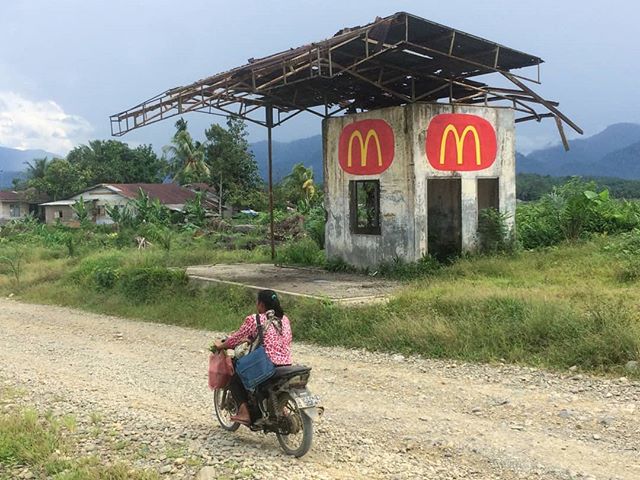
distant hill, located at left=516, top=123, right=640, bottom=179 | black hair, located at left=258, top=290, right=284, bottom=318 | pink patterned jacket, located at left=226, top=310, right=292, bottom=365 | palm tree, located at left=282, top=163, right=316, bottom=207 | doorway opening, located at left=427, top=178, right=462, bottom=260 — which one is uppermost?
distant hill, located at left=516, top=123, right=640, bottom=179

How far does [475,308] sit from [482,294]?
483 mm

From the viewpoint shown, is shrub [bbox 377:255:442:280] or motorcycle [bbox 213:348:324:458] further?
shrub [bbox 377:255:442:280]

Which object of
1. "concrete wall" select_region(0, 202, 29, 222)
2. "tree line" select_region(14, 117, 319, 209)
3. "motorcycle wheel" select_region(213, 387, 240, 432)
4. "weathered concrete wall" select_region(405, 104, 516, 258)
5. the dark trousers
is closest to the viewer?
the dark trousers

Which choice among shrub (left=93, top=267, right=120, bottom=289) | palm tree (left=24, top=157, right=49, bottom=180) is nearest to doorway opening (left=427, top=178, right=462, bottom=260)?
shrub (left=93, top=267, right=120, bottom=289)

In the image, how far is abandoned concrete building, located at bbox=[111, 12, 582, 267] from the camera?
37.5ft

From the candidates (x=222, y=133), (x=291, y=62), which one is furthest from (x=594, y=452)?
(x=222, y=133)

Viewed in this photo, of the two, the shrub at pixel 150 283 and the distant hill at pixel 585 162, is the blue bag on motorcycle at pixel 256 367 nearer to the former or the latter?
the shrub at pixel 150 283

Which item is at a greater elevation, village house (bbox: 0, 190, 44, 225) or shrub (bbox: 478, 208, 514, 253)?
village house (bbox: 0, 190, 44, 225)

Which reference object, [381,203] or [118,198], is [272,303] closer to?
[381,203]

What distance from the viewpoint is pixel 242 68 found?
11719 millimetres

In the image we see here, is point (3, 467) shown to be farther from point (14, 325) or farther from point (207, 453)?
point (14, 325)

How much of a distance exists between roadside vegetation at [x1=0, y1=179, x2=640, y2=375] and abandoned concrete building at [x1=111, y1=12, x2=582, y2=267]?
80 cm

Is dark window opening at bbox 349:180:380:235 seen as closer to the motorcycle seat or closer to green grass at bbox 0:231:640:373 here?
green grass at bbox 0:231:640:373

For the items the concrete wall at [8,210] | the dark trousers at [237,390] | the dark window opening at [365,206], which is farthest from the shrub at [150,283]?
the concrete wall at [8,210]
